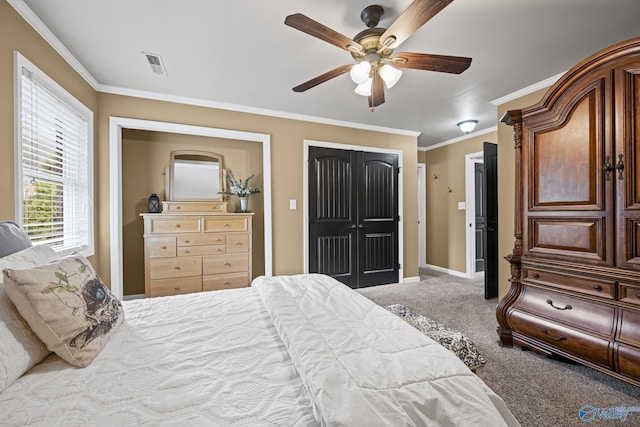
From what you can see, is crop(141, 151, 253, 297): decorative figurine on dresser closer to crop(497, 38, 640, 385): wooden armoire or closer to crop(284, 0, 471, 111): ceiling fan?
crop(284, 0, 471, 111): ceiling fan

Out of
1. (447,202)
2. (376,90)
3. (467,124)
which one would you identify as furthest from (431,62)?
(447,202)

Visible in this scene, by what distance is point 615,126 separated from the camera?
1.75 metres

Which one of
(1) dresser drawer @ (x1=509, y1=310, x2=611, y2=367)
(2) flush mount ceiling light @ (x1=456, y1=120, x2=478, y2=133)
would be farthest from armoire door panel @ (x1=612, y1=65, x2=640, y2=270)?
(2) flush mount ceiling light @ (x1=456, y1=120, x2=478, y2=133)

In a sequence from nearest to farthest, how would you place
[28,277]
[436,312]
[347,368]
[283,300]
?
[347,368] → [28,277] → [283,300] → [436,312]

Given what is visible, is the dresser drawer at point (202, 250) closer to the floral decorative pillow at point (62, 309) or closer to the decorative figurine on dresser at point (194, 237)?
the decorative figurine on dresser at point (194, 237)

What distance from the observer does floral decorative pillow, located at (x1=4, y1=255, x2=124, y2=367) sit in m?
0.91

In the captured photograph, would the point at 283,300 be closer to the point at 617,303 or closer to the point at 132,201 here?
the point at 617,303

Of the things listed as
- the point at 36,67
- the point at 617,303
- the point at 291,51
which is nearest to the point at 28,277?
the point at 36,67

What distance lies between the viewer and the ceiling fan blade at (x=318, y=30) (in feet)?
4.66

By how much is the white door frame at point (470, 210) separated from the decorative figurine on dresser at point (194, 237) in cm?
370

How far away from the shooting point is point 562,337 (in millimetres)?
1945

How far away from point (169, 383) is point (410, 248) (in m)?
4.19

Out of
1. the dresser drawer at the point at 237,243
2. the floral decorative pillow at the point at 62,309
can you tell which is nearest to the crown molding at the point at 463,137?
the dresser drawer at the point at 237,243

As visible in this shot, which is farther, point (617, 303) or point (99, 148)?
point (99, 148)
